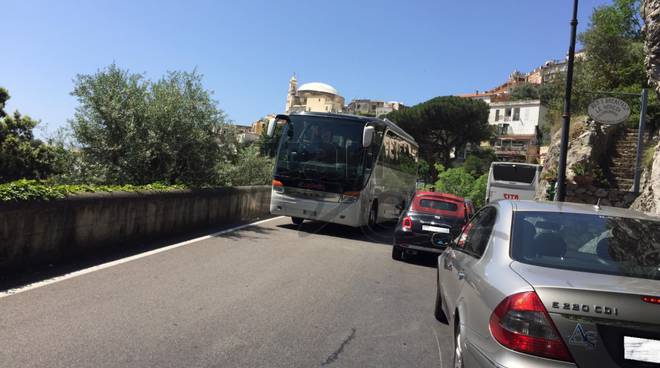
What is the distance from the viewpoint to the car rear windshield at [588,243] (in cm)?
334

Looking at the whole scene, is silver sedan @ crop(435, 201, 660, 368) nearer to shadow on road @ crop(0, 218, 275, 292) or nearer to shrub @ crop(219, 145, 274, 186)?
shadow on road @ crop(0, 218, 275, 292)

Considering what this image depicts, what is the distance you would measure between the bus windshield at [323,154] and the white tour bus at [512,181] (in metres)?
13.7

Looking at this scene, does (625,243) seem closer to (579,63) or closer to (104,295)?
(104,295)

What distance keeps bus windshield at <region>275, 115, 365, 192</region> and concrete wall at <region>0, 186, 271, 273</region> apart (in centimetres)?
220

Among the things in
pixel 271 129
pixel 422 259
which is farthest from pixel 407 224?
pixel 271 129

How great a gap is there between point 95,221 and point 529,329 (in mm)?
8015

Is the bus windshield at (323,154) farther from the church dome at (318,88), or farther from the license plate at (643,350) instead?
the church dome at (318,88)

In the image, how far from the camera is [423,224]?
35.8 ft

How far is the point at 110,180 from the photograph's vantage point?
13.2m

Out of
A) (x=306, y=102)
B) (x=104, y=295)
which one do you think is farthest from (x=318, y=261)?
(x=306, y=102)

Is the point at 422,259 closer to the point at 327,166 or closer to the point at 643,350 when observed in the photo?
the point at 327,166

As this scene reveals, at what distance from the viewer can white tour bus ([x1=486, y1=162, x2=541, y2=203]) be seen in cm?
2654

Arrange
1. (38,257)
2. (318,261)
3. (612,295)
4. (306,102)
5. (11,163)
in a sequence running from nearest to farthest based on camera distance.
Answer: (612,295) → (38,257) → (318,261) → (11,163) → (306,102)

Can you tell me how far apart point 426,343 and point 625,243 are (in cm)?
238
